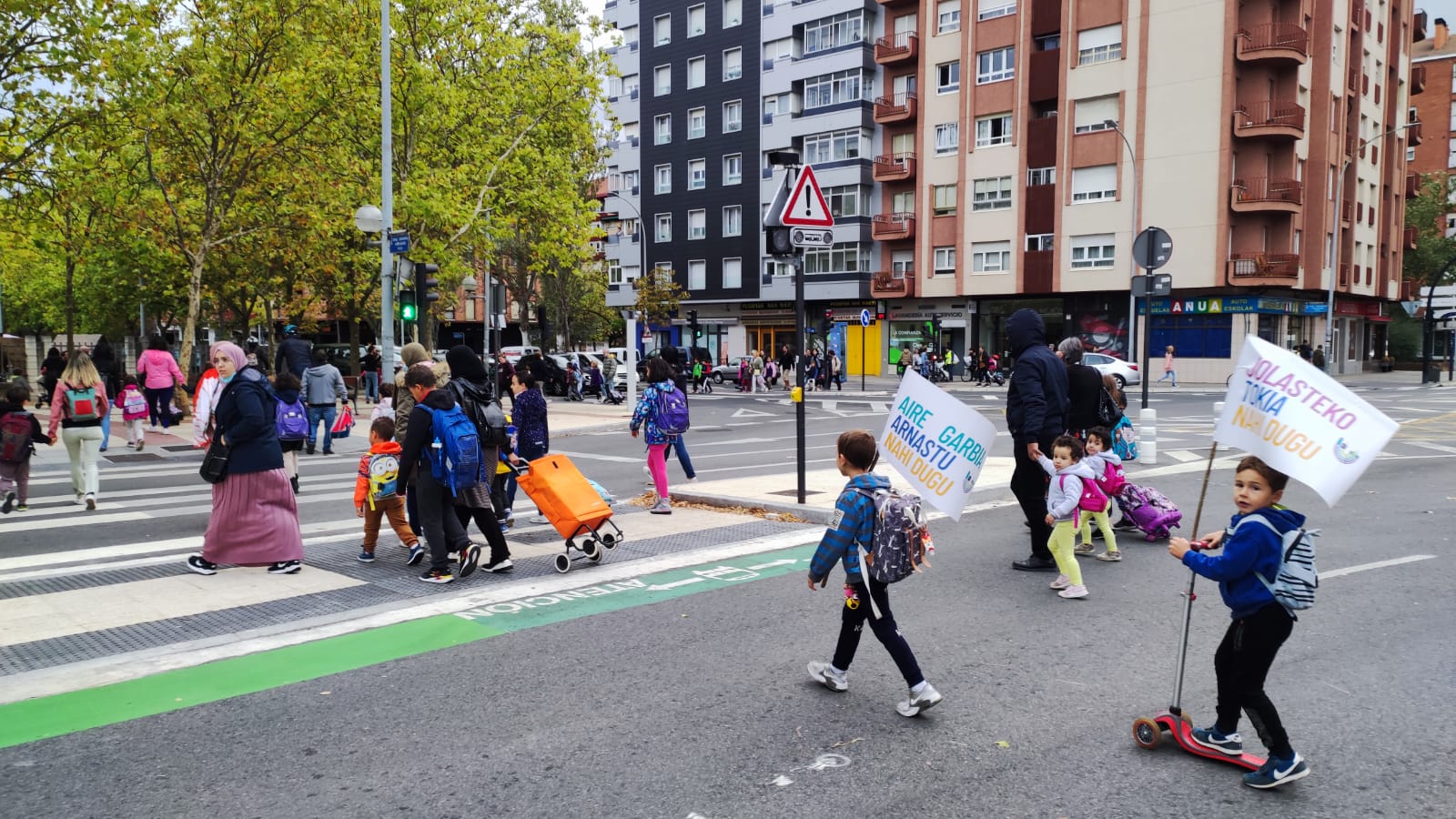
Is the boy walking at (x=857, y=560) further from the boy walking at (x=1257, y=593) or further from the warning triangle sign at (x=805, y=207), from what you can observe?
the warning triangle sign at (x=805, y=207)

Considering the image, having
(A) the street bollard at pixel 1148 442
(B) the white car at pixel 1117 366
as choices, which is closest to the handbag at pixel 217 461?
(A) the street bollard at pixel 1148 442

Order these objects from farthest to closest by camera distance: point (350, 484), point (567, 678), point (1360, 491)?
1. point (350, 484)
2. point (1360, 491)
3. point (567, 678)

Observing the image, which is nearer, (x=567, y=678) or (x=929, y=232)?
(x=567, y=678)

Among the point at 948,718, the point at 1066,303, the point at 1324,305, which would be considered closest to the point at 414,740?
the point at 948,718

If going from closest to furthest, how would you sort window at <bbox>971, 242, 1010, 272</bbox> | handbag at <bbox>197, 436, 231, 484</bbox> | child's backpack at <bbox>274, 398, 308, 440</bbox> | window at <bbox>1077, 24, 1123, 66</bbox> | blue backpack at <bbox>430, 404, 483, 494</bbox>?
blue backpack at <bbox>430, 404, 483, 494</bbox> → handbag at <bbox>197, 436, 231, 484</bbox> → child's backpack at <bbox>274, 398, 308, 440</bbox> → window at <bbox>1077, 24, 1123, 66</bbox> → window at <bbox>971, 242, 1010, 272</bbox>

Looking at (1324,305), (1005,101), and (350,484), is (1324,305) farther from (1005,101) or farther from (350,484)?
(350,484)

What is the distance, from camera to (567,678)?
5.18m

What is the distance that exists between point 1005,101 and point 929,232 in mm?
6731

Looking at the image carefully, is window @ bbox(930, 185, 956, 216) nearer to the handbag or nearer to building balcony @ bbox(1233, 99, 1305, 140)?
building balcony @ bbox(1233, 99, 1305, 140)

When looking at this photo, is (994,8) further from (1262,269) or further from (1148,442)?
(1148,442)

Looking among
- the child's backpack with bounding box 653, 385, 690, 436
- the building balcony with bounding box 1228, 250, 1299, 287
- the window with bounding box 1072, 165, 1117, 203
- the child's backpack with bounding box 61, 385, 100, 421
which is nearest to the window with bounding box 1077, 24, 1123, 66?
the window with bounding box 1072, 165, 1117, 203

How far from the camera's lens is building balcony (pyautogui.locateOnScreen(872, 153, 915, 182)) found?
48.7m

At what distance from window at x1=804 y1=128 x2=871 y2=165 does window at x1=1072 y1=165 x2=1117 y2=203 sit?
1155 centimetres

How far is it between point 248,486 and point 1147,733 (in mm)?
6235
